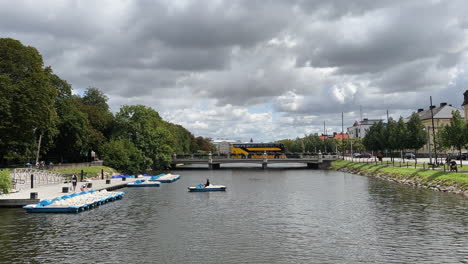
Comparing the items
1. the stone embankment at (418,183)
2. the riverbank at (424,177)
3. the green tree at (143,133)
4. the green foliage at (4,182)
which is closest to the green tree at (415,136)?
the riverbank at (424,177)

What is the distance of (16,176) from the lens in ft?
211

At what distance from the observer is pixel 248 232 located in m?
33.5

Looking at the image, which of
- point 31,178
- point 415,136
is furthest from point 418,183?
point 31,178

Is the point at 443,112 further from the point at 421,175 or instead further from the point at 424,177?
the point at 424,177

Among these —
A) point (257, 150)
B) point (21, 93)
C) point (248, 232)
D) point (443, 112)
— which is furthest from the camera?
point (443, 112)

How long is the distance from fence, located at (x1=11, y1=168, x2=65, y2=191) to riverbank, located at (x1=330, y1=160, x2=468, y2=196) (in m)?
58.1

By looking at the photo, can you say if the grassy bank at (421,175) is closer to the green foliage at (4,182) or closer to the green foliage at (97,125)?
the green foliage at (4,182)

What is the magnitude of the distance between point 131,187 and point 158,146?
155 feet

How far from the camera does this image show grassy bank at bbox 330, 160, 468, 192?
2320 inches

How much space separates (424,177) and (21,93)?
220ft

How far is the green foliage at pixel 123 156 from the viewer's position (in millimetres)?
103000

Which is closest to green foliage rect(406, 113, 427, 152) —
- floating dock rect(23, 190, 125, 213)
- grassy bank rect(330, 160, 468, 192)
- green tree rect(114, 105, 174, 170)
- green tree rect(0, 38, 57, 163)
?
grassy bank rect(330, 160, 468, 192)

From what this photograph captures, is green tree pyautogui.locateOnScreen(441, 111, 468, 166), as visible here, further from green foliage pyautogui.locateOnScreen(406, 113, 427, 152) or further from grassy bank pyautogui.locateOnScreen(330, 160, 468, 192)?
green foliage pyautogui.locateOnScreen(406, 113, 427, 152)

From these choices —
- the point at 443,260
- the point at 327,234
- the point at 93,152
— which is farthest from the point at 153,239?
the point at 93,152
